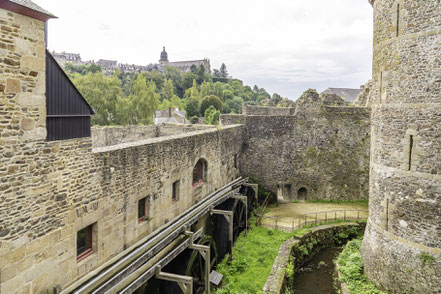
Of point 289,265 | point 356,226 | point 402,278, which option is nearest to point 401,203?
point 402,278

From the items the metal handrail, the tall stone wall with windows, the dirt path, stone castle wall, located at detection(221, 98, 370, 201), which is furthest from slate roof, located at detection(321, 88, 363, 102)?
the tall stone wall with windows

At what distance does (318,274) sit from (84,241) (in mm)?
9364

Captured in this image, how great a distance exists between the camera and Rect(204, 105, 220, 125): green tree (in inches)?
1724

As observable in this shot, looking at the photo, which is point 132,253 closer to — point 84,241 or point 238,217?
point 84,241

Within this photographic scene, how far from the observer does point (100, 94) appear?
3509cm

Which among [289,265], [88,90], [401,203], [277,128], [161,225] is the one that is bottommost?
[289,265]

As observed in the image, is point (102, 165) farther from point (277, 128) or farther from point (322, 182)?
point (322, 182)

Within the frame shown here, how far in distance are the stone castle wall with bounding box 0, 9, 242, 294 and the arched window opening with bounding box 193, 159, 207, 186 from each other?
3.61 m

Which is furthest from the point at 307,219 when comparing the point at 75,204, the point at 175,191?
the point at 75,204

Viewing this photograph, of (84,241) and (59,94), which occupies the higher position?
(59,94)

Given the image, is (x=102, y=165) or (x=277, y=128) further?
(x=277, y=128)

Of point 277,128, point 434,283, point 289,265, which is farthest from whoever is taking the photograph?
point 277,128

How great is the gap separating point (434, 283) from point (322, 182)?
10.5 m

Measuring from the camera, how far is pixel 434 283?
30.0 feet
